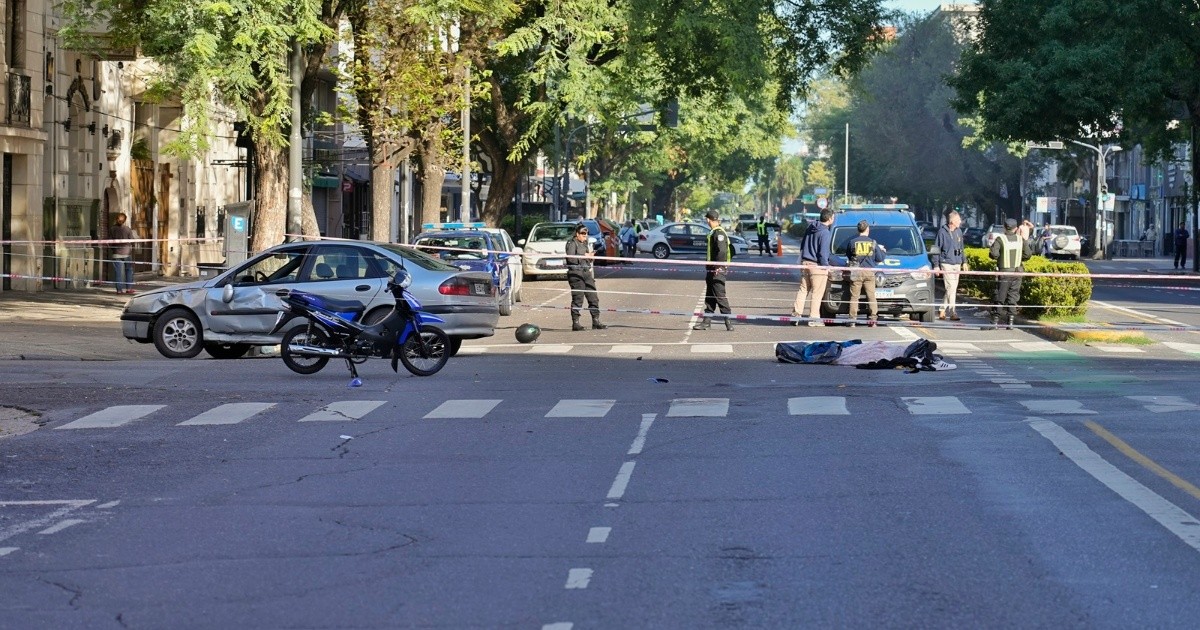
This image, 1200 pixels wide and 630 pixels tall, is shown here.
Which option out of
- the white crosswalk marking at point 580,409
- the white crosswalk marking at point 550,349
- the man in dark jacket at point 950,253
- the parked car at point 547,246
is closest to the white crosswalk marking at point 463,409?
the white crosswalk marking at point 580,409

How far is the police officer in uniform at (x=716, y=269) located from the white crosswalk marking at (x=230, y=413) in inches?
452

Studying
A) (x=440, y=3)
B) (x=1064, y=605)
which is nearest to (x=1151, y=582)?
(x=1064, y=605)

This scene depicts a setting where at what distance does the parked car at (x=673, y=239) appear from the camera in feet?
233

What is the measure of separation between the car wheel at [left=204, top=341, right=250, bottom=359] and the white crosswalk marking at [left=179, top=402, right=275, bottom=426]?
6.08m

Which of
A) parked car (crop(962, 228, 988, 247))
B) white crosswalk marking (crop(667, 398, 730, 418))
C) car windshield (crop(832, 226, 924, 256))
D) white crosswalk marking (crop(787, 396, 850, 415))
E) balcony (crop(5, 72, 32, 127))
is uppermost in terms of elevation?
balcony (crop(5, 72, 32, 127))

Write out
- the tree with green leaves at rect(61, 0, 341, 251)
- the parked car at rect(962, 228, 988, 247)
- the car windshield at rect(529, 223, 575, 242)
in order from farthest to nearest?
the parked car at rect(962, 228, 988, 247)
the car windshield at rect(529, 223, 575, 242)
the tree with green leaves at rect(61, 0, 341, 251)

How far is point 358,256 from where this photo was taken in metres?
21.2

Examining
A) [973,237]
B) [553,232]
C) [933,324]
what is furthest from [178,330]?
[973,237]

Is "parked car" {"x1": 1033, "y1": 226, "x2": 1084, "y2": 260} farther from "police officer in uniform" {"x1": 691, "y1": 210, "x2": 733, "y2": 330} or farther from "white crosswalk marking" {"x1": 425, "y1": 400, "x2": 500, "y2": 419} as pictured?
"white crosswalk marking" {"x1": 425, "y1": 400, "x2": 500, "y2": 419}

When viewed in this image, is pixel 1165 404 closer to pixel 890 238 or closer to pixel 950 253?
pixel 950 253

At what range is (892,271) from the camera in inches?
1085

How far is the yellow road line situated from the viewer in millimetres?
10711

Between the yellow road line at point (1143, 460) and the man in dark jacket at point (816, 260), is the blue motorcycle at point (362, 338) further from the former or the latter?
the man in dark jacket at point (816, 260)

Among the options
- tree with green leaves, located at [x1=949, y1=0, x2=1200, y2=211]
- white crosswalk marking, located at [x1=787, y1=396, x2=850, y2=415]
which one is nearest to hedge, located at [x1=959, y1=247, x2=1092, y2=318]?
white crosswalk marking, located at [x1=787, y1=396, x2=850, y2=415]
